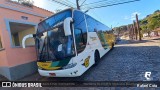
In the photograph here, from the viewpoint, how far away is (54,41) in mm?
6539

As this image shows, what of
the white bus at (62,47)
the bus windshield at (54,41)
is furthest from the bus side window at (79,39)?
the bus windshield at (54,41)

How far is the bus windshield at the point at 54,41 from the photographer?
6.25 metres

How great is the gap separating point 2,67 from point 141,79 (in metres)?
7.68

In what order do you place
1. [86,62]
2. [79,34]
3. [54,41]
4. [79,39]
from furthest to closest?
[86,62] < [79,34] < [79,39] < [54,41]

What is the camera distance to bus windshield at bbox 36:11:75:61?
6246 millimetres

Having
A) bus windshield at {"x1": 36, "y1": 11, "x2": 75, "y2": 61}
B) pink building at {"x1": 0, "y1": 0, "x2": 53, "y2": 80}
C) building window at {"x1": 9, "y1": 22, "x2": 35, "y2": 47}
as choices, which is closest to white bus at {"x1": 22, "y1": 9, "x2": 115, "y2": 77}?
bus windshield at {"x1": 36, "y1": 11, "x2": 75, "y2": 61}

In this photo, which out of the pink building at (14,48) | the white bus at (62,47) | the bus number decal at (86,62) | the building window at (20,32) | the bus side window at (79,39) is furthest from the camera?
the building window at (20,32)

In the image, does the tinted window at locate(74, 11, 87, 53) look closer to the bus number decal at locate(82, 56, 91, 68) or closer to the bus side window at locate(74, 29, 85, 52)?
the bus side window at locate(74, 29, 85, 52)

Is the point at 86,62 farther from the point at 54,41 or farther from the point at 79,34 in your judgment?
the point at 54,41

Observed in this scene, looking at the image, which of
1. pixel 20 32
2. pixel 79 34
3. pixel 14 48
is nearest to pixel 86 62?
pixel 79 34

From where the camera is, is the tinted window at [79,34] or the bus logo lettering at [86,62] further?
the bus logo lettering at [86,62]

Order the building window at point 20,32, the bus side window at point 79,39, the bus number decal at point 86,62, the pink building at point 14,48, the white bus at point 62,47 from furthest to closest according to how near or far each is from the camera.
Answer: the building window at point 20,32 < the pink building at point 14,48 < the bus number decal at point 86,62 < the bus side window at point 79,39 < the white bus at point 62,47

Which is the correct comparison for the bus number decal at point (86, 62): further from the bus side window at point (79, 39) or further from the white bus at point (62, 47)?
the bus side window at point (79, 39)

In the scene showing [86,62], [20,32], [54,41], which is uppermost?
[20,32]
